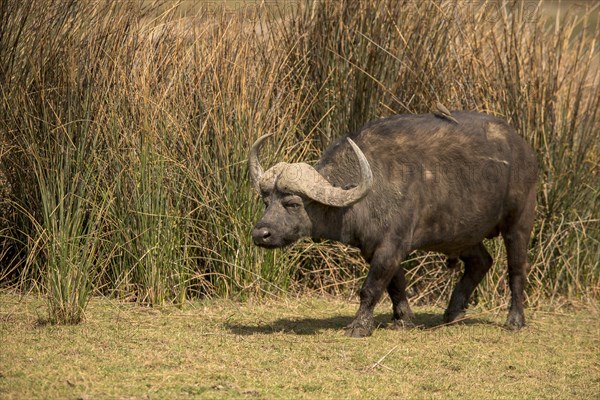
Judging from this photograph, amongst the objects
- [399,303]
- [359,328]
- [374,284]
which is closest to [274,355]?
[359,328]

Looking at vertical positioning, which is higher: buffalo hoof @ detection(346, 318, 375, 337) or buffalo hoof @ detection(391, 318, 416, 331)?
buffalo hoof @ detection(346, 318, 375, 337)

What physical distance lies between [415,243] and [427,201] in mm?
328

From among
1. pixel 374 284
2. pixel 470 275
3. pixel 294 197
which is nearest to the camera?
pixel 294 197

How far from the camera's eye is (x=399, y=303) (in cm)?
809

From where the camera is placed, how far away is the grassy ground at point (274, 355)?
20.0ft

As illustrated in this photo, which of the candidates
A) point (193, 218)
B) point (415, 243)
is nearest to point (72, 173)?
point (193, 218)

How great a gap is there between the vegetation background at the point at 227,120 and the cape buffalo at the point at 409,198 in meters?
0.95

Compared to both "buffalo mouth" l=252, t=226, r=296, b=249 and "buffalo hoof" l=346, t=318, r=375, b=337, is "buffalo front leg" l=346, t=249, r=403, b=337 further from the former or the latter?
"buffalo mouth" l=252, t=226, r=296, b=249

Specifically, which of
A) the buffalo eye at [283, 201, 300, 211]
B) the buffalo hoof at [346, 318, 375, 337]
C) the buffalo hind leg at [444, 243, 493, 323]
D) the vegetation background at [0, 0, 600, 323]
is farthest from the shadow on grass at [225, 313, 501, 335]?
the buffalo eye at [283, 201, 300, 211]

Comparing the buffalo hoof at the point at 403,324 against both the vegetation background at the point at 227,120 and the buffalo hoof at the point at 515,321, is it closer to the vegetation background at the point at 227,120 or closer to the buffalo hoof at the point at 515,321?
the buffalo hoof at the point at 515,321

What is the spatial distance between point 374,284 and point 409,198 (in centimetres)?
69

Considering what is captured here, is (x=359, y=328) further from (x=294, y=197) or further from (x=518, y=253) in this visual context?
(x=518, y=253)

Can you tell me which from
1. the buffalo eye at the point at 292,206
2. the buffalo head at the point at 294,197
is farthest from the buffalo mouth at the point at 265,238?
the buffalo eye at the point at 292,206

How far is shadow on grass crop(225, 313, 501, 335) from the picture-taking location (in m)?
7.75
